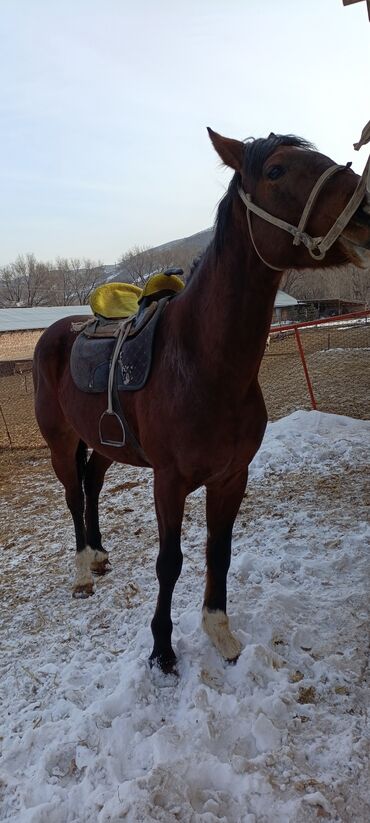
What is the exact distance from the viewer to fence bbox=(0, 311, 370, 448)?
7297mm

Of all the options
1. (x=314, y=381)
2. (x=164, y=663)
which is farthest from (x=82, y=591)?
(x=314, y=381)

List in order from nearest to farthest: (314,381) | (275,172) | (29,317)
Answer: (275,172)
(314,381)
(29,317)

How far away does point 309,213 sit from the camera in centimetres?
141

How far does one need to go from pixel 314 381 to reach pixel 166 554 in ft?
24.7

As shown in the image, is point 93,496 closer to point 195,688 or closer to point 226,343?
point 195,688

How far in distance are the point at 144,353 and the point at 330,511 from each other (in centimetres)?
247

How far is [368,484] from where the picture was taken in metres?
4.31

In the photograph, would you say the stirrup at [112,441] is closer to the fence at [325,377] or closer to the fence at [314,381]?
the fence at [314,381]

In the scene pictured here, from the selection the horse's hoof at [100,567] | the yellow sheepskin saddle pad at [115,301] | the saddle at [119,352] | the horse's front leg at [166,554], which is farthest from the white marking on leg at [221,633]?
the yellow sheepskin saddle pad at [115,301]

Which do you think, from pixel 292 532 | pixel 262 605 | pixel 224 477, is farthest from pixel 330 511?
pixel 224 477

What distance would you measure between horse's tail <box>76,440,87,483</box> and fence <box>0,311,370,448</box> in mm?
3635

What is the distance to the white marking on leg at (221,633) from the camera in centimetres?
225

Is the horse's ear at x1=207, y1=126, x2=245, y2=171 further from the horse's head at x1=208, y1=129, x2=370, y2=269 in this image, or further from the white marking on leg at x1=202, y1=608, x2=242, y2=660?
the white marking on leg at x1=202, y1=608, x2=242, y2=660

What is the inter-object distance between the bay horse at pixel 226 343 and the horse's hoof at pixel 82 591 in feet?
3.16
